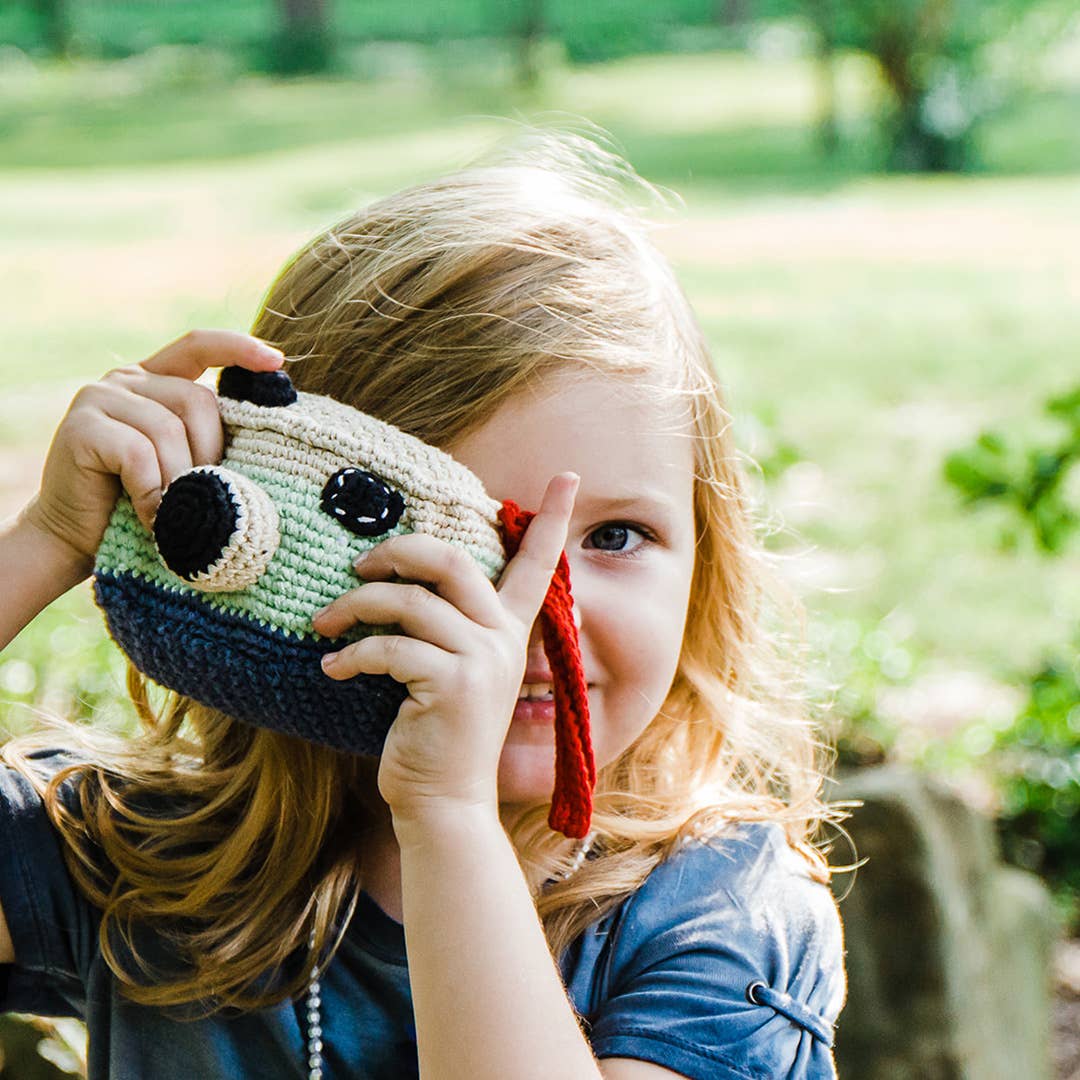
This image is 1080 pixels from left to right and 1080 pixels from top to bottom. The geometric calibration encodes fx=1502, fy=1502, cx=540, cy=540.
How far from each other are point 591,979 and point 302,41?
20.6 m

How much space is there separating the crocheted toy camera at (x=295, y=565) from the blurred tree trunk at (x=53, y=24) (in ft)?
72.1

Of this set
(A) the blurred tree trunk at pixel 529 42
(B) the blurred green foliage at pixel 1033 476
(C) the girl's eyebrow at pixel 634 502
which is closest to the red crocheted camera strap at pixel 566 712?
(C) the girl's eyebrow at pixel 634 502

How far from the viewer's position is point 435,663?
1.33 m

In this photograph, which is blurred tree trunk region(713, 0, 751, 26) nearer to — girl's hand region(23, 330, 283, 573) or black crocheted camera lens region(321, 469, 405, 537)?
girl's hand region(23, 330, 283, 573)

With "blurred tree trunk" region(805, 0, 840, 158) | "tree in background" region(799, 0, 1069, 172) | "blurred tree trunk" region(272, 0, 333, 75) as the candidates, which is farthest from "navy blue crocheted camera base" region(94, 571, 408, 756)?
"blurred tree trunk" region(272, 0, 333, 75)

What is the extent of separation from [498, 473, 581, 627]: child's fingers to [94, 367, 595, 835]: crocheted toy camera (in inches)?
0.9

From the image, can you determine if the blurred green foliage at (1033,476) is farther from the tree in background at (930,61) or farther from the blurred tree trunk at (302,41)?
the blurred tree trunk at (302,41)

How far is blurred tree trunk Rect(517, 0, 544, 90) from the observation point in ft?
62.6


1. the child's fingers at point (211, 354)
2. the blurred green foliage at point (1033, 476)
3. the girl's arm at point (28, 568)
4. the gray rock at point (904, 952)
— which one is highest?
the child's fingers at point (211, 354)

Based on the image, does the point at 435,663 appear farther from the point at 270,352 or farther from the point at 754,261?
the point at 754,261

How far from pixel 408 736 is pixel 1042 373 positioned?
6.67 meters

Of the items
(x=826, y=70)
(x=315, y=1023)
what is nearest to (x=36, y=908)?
(x=315, y=1023)

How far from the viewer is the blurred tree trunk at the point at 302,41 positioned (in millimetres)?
20531

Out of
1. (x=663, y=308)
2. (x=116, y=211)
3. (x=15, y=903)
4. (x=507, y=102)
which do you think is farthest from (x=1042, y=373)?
(x=507, y=102)
